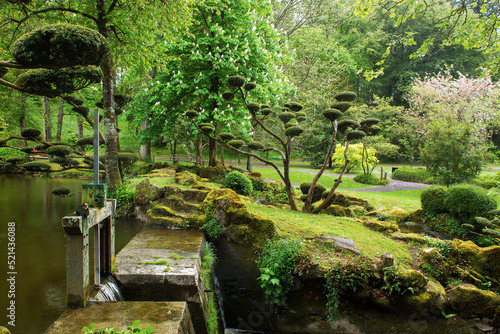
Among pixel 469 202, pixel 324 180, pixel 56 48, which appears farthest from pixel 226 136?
pixel 324 180

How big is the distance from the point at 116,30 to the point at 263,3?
7.10 m

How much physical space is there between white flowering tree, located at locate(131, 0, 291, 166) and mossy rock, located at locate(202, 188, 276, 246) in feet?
18.3

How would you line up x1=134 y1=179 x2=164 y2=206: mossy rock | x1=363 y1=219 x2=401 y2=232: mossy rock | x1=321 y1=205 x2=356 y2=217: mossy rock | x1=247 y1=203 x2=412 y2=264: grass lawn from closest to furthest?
1. x1=247 y1=203 x2=412 y2=264: grass lawn
2. x1=363 y1=219 x2=401 y2=232: mossy rock
3. x1=134 y1=179 x2=164 y2=206: mossy rock
4. x1=321 y1=205 x2=356 y2=217: mossy rock

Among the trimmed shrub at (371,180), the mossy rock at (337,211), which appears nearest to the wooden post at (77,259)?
the mossy rock at (337,211)

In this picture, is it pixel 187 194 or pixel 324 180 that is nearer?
pixel 187 194

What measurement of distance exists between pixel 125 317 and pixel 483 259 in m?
6.83

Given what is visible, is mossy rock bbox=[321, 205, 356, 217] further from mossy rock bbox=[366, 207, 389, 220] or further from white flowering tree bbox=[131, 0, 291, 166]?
white flowering tree bbox=[131, 0, 291, 166]

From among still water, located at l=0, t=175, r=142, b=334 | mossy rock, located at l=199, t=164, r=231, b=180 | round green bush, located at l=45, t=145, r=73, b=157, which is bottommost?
still water, located at l=0, t=175, r=142, b=334

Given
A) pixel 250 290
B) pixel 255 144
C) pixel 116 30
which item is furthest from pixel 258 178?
pixel 116 30

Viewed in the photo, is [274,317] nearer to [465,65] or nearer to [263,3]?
[263,3]

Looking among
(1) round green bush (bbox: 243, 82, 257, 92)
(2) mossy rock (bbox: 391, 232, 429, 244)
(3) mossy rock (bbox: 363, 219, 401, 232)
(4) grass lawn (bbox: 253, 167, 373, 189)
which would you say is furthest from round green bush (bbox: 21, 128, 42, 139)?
(4) grass lawn (bbox: 253, 167, 373, 189)

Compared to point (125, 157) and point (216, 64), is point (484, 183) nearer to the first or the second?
point (216, 64)

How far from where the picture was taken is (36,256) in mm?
6469

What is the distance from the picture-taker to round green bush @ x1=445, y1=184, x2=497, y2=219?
9070 millimetres
